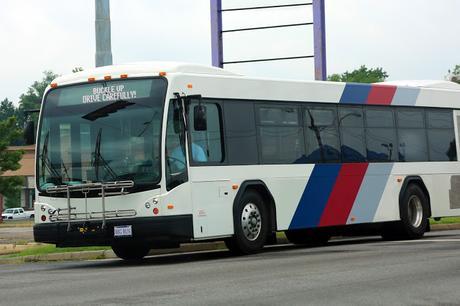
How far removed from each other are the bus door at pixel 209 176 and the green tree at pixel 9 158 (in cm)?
5160

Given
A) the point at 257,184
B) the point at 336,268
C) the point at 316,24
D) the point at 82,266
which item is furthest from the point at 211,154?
the point at 316,24

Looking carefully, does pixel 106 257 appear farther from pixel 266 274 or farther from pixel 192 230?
pixel 266 274

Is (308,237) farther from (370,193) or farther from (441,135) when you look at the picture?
(441,135)

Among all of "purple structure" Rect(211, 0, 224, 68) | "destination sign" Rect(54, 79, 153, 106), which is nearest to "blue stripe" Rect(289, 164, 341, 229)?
"destination sign" Rect(54, 79, 153, 106)

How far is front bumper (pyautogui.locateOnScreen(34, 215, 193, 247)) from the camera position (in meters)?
18.0

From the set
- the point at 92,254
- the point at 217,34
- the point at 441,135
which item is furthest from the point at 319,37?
the point at 92,254

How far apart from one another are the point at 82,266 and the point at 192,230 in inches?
81.9

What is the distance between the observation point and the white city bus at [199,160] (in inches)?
718

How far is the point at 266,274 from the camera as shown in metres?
14.2

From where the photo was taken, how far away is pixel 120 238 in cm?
1812

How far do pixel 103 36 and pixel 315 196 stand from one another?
5187 mm

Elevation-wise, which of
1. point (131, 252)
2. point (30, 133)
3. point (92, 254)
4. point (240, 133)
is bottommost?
point (92, 254)

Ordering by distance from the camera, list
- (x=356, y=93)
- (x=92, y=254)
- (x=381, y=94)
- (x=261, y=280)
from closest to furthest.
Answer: (x=261, y=280)
(x=92, y=254)
(x=356, y=93)
(x=381, y=94)

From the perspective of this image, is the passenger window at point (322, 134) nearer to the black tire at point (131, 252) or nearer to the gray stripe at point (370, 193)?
the gray stripe at point (370, 193)
